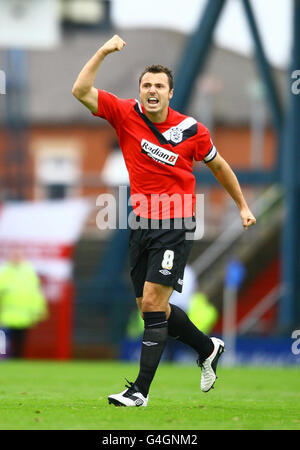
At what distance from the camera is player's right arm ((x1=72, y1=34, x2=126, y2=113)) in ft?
24.9

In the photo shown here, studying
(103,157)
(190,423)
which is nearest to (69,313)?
(190,423)

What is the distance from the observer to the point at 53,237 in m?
20.7

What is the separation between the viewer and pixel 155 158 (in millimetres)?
7844

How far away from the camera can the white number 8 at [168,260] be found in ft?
25.4

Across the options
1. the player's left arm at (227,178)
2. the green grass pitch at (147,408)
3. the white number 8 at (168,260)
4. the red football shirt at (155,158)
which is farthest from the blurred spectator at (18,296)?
the white number 8 at (168,260)

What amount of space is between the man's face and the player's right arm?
11.9 inches

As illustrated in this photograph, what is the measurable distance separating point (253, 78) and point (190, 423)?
50.2m

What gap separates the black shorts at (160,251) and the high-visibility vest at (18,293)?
11860 mm

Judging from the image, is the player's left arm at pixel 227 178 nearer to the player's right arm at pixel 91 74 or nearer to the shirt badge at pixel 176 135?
the shirt badge at pixel 176 135

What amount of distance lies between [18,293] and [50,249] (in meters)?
1.18
